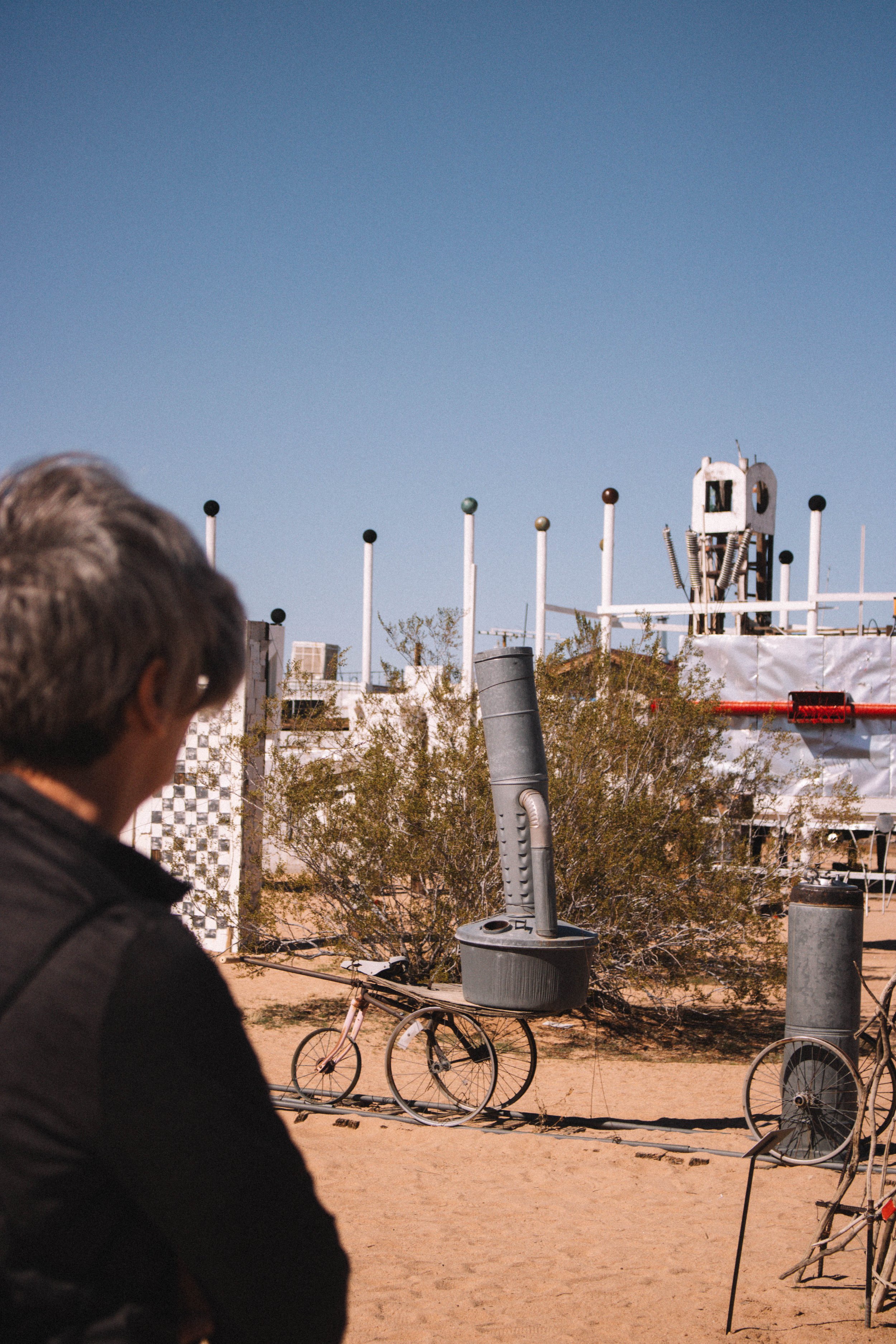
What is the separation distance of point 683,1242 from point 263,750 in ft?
23.3

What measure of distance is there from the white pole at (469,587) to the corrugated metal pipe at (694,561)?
3.57m

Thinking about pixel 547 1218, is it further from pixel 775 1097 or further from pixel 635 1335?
pixel 775 1097

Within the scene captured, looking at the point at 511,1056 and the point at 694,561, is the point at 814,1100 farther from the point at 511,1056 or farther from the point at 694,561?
the point at 694,561

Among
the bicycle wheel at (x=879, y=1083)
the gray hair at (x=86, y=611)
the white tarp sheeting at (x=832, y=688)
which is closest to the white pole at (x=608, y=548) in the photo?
the white tarp sheeting at (x=832, y=688)

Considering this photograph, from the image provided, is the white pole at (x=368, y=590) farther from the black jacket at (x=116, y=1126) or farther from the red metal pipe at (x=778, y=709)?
the black jacket at (x=116, y=1126)

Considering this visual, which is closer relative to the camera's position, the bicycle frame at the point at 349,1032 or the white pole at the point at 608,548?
the bicycle frame at the point at 349,1032

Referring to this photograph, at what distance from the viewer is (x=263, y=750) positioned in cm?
1129

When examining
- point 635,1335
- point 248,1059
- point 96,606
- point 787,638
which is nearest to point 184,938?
point 248,1059

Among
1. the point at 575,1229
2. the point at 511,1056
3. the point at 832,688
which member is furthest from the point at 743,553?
the point at 575,1229

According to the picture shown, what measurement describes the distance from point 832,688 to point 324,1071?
9445 millimetres

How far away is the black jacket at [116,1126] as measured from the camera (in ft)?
2.99

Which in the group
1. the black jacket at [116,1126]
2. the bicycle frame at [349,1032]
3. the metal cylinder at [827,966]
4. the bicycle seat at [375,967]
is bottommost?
the bicycle frame at [349,1032]

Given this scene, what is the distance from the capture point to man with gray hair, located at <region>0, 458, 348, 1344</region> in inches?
36.0

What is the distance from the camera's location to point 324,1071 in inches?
281
